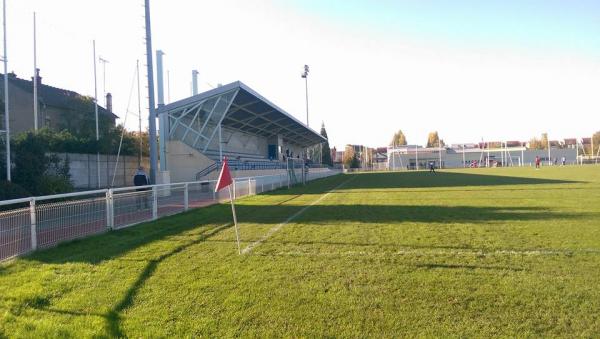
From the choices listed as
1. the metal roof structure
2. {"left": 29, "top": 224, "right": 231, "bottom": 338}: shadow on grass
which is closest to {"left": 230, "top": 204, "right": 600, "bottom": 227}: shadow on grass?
{"left": 29, "top": 224, "right": 231, "bottom": 338}: shadow on grass

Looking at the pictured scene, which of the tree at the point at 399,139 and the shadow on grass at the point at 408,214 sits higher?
the tree at the point at 399,139

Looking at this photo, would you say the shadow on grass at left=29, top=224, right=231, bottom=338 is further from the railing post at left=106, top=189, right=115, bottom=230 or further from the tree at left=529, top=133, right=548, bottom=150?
the tree at left=529, top=133, right=548, bottom=150

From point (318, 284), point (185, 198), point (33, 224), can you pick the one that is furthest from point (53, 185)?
point (318, 284)

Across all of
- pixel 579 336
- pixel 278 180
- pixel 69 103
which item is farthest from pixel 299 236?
pixel 69 103

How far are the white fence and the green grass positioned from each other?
398mm

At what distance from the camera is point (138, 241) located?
29.8ft

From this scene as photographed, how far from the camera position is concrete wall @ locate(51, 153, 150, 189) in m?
26.4

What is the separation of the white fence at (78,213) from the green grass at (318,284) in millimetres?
398

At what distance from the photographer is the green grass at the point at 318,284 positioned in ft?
13.8

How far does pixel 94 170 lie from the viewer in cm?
2830

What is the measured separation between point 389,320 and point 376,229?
581cm

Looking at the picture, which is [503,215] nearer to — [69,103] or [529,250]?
[529,250]

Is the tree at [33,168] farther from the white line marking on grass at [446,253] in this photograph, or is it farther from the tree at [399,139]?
the tree at [399,139]

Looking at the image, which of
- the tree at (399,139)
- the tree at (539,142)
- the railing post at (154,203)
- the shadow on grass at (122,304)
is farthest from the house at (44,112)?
the tree at (539,142)
